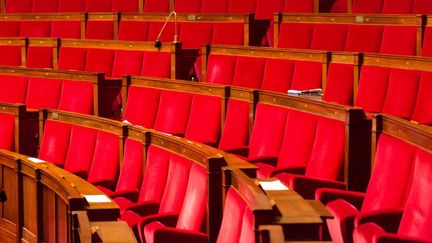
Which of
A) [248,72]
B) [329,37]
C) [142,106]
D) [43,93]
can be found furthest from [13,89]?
[329,37]

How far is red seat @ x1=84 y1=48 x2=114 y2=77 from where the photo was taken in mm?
1281

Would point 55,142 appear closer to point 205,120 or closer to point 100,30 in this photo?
point 205,120

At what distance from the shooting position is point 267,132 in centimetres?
89

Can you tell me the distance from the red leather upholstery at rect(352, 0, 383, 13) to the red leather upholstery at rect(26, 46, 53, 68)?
0.53m

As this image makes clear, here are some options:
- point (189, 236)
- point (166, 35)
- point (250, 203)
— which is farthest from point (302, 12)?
point (250, 203)

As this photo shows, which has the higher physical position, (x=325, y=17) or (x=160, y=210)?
(x=325, y=17)

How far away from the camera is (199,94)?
3.31 ft

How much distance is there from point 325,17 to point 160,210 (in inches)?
19.8

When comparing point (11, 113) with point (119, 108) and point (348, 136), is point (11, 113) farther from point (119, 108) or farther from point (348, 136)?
point (348, 136)

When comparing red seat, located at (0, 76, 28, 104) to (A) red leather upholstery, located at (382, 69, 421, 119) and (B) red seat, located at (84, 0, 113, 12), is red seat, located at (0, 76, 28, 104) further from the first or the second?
(A) red leather upholstery, located at (382, 69, 421, 119)

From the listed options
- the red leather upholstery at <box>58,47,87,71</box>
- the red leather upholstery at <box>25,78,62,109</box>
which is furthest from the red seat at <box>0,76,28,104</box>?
the red leather upholstery at <box>58,47,87,71</box>

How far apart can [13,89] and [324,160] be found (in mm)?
643

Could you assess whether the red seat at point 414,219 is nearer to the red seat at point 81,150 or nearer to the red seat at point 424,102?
the red seat at point 424,102

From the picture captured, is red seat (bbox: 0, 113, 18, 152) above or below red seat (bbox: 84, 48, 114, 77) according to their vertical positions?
below
